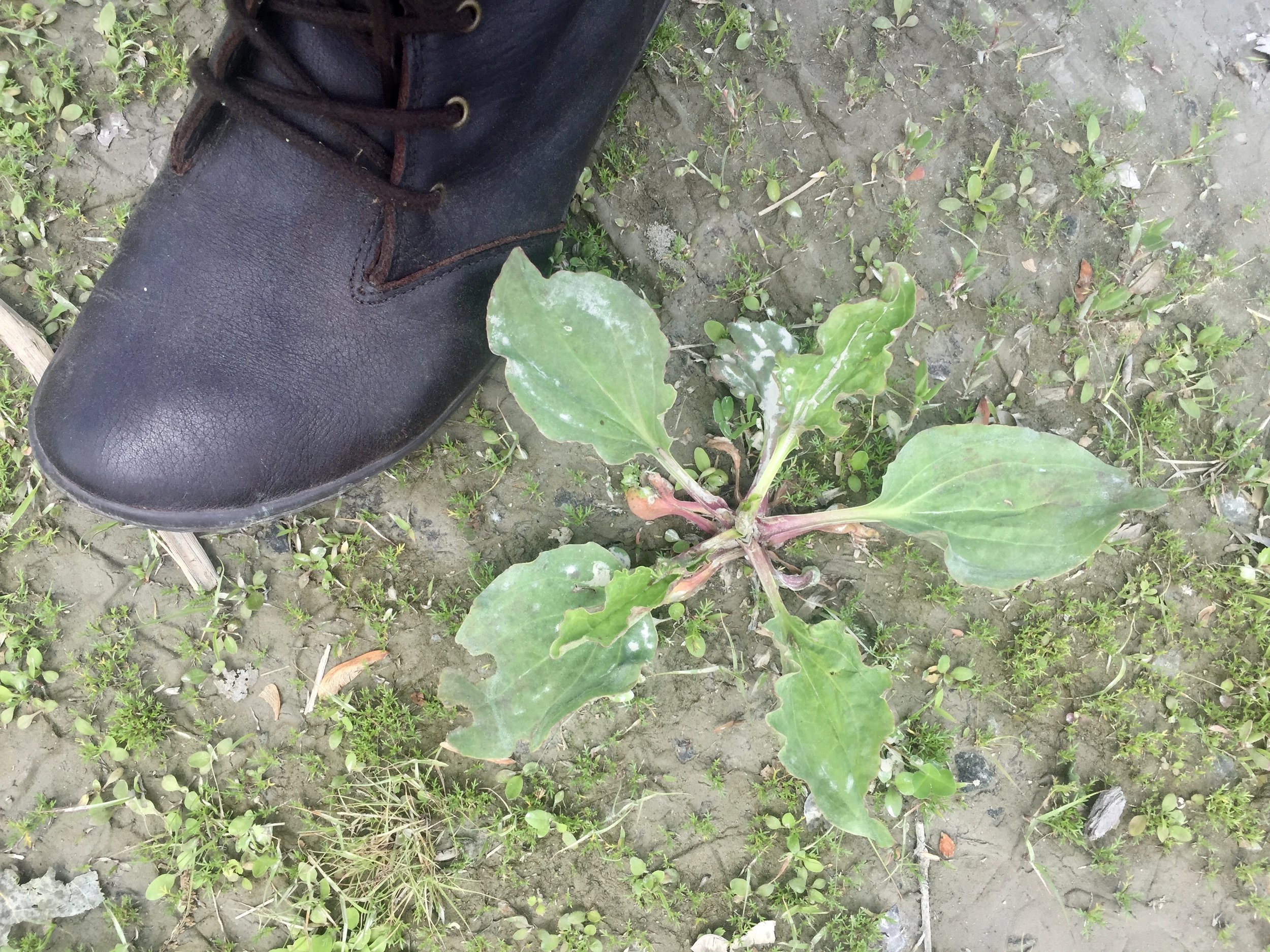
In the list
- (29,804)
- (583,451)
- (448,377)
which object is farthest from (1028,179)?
(29,804)

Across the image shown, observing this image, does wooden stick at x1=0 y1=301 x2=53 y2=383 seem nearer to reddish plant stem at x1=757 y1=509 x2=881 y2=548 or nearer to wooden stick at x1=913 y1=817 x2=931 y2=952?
reddish plant stem at x1=757 y1=509 x2=881 y2=548

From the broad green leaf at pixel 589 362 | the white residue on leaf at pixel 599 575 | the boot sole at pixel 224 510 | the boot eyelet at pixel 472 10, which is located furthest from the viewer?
the white residue on leaf at pixel 599 575

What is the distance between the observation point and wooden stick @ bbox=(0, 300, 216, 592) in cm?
233

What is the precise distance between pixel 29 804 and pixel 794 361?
2.53m

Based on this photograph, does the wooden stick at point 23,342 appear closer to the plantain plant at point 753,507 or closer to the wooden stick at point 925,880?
the plantain plant at point 753,507

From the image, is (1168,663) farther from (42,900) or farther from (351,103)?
(42,900)

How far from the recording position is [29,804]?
2342 millimetres

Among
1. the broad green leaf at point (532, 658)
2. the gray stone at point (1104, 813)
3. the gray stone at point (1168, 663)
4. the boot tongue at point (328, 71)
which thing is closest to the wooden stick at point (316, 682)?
the broad green leaf at point (532, 658)

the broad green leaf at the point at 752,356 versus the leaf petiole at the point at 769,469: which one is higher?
the broad green leaf at the point at 752,356

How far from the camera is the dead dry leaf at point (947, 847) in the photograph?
238 cm

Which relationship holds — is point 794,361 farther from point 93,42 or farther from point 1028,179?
point 93,42

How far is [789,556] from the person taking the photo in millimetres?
2326

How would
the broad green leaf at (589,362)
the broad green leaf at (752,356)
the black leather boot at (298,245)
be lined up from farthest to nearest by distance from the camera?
the broad green leaf at (752,356)
the broad green leaf at (589,362)
the black leather boot at (298,245)

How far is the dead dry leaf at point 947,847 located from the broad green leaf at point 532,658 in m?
1.10
